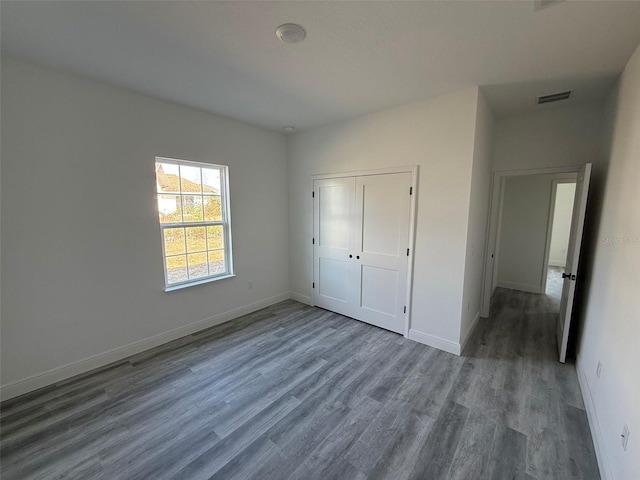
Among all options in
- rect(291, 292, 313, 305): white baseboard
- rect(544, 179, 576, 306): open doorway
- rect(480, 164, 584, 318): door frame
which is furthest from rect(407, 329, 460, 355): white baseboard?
rect(544, 179, 576, 306): open doorway

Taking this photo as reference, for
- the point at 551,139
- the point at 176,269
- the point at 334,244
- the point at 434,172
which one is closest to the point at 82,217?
the point at 176,269

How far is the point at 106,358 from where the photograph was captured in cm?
264

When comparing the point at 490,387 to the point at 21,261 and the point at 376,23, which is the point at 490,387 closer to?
the point at 376,23

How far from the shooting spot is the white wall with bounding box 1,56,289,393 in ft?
6.96

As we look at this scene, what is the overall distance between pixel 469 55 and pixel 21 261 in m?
3.93

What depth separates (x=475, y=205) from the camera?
2910mm

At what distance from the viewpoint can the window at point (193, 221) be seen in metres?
3.05

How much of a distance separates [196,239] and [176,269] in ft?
1.43

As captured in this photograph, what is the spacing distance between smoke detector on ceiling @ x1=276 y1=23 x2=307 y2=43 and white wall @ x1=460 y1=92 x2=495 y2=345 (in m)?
1.86

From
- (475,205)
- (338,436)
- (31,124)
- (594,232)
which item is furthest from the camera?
(475,205)

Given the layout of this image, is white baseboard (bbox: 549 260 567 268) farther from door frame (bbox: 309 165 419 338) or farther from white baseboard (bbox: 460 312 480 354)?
door frame (bbox: 309 165 419 338)

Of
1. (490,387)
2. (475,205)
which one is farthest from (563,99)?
(490,387)

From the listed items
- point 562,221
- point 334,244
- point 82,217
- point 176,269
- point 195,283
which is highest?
point 82,217

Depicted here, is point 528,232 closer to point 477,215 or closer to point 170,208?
point 477,215
